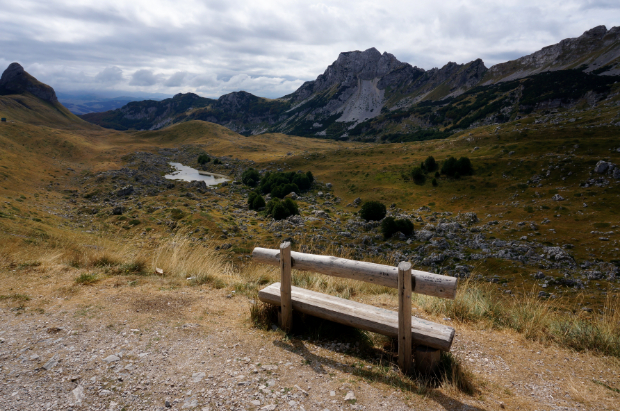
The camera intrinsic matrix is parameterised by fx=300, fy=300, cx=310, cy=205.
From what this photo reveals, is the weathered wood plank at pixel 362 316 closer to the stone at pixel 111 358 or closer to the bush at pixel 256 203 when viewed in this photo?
the stone at pixel 111 358

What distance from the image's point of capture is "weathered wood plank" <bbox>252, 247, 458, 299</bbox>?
4961mm

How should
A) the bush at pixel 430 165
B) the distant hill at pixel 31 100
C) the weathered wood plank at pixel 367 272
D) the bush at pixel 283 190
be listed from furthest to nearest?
the distant hill at pixel 31 100, the bush at pixel 430 165, the bush at pixel 283 190, the weathered wood plank at pixel 367 272

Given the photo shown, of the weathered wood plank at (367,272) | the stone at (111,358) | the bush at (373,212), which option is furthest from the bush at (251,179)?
the stone at (111,358)

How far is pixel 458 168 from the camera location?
59.8 meters

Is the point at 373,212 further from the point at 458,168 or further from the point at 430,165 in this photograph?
the point at 430,165

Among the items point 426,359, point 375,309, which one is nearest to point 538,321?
point 426,359

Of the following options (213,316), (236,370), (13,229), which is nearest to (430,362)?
(236,370)

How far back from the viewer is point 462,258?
3053 centimetres

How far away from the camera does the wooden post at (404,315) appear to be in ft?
16.4

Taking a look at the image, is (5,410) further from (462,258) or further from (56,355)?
(462,258)

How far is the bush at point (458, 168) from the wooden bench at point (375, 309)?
60.2 meters

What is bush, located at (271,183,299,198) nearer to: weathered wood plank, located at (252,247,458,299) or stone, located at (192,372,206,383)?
weathered wood plank, located at (252,247,458,299)

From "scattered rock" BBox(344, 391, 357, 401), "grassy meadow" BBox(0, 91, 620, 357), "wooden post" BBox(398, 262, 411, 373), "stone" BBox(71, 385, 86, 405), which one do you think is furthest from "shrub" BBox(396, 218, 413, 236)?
"stone" BBox(71, 385, 86, 405)

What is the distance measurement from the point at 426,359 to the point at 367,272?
183 centimetres
